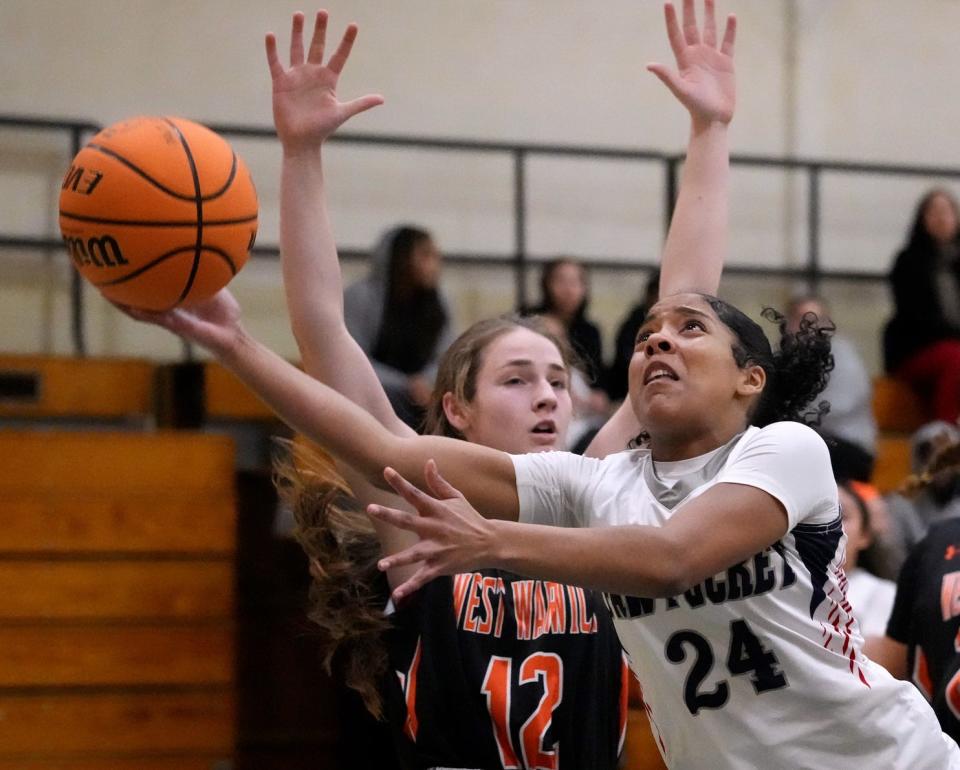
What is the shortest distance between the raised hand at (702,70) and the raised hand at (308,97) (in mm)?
787

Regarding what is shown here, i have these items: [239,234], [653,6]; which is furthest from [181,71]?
[239,234]

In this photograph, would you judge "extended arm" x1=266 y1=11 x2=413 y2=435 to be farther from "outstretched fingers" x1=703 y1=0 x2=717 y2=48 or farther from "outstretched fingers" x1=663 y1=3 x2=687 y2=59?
"outstretched fingers" x1=703 y1=0 x2=717 y2=48

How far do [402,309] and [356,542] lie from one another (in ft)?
11.7

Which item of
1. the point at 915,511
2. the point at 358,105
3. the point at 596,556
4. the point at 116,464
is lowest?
the point at 915,511

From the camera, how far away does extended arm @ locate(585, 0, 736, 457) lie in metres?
3.51

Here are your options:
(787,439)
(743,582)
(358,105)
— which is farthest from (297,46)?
(743,582)

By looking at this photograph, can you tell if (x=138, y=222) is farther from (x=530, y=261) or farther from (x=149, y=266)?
(x=530, y=261)

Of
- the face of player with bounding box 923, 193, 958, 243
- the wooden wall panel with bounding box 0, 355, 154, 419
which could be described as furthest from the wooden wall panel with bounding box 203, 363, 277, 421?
the face of player with bounding box 923, 193, 958, 243

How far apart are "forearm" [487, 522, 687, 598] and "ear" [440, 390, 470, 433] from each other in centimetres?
105

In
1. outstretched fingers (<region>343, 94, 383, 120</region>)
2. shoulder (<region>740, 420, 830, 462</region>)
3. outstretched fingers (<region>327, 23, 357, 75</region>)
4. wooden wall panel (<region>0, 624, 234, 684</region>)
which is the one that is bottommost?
wooden wall panel (<region>0, 624, 234, 684</region>)

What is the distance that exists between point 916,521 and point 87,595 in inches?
144

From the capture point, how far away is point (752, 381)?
3035 mm

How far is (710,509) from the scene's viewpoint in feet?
8.67

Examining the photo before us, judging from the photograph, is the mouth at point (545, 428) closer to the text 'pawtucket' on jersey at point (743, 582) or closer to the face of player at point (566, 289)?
the text 'pawtucket' on jersey at point (743, 582)
